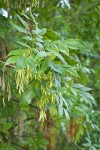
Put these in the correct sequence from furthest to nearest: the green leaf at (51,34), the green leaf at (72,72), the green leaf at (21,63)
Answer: the green leaf at (51,34)
the green leaf at (72,72)
the green leaf at (21,63)

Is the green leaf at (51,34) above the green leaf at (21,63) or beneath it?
above

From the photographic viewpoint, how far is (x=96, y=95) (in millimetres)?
2773

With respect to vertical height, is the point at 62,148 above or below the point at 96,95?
below

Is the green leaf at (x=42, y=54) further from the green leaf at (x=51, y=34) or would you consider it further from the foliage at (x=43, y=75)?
the green leaf at (x=51, y=34)

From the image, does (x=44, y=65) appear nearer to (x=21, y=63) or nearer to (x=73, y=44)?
(x=21, y=63)

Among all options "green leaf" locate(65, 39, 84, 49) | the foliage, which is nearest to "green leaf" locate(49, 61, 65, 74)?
the foliage

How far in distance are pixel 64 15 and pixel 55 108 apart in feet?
4.52

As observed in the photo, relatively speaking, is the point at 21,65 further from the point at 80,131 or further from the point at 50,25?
the point at 50,25

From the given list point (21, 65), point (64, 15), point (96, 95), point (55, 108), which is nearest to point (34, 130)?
point (96, 95)

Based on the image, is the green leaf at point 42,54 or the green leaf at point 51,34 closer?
the green leaf at point 42,54

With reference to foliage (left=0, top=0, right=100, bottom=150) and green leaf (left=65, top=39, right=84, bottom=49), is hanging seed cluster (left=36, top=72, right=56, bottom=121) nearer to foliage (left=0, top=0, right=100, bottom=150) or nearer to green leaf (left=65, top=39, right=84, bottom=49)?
foliage (left=0, top=0, right=100, bottom=150)

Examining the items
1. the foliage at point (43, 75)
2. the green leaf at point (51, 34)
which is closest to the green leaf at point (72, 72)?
the foliage at point (43, 75)

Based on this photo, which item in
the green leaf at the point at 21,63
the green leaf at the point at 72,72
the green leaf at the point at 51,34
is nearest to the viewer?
the green leaf at the point at 21,63

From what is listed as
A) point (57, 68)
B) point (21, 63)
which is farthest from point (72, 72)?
point (21, 63)
